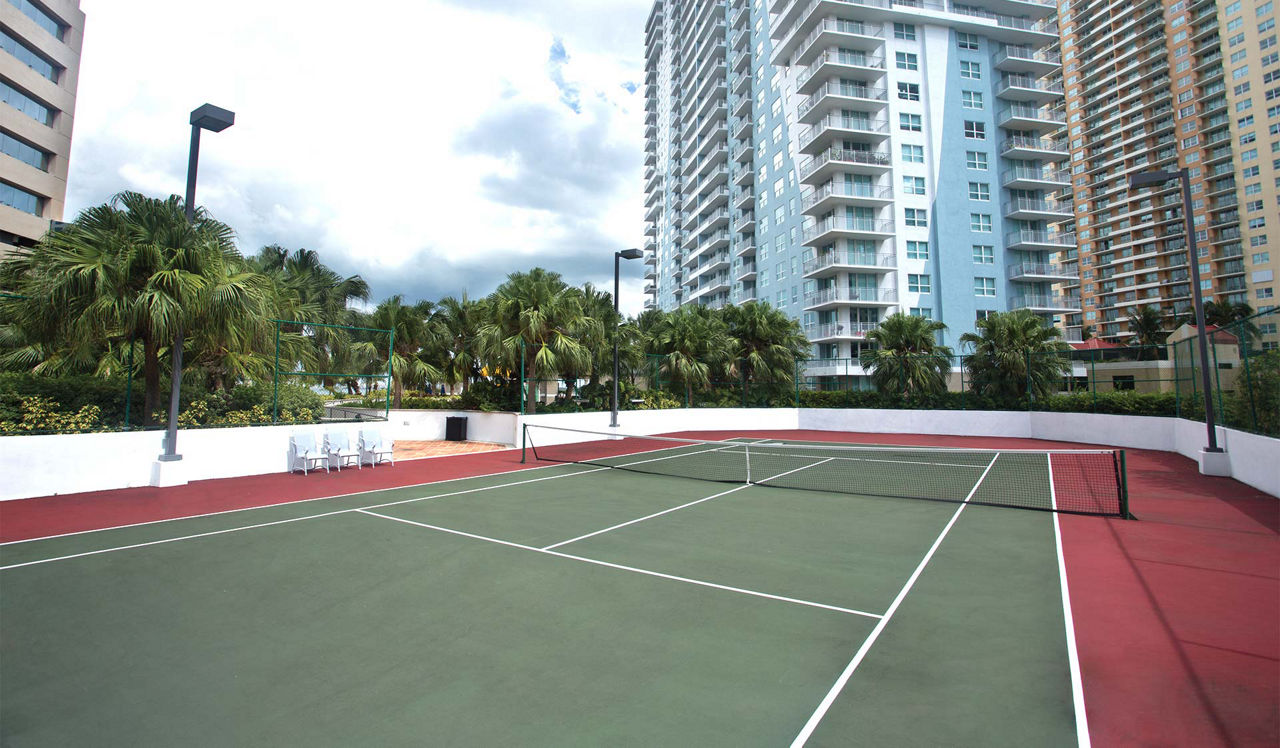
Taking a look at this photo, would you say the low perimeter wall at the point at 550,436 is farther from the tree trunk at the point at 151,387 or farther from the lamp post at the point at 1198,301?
the tree trunk at the point at 151,387

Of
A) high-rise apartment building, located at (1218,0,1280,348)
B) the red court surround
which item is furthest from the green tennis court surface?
high-rise apartment building, located at (1218,0,1280,348)

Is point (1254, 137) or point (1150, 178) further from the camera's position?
point (1254, 137)

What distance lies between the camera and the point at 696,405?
30.5 metres

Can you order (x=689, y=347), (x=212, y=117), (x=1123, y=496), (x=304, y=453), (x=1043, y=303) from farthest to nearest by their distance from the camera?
1. (x=1043, y=303)
2. (x=689, y=347)
3. (x=304, y=453)
4. (x=212, y=117)
5. (x=1123, y=496)

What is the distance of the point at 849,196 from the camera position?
48.2 m

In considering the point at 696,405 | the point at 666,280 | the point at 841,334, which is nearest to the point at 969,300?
the point at 841,334

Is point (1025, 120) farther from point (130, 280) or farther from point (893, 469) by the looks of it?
point (130, 280)

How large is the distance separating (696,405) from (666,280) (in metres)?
73.9

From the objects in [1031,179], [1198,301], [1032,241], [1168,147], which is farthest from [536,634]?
[1168,147]

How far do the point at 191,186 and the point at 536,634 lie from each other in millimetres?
12300

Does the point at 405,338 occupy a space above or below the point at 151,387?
above

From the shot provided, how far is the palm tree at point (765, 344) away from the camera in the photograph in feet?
99.3

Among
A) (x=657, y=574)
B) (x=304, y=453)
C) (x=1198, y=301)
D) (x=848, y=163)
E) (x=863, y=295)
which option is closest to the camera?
(x=657, y=574)

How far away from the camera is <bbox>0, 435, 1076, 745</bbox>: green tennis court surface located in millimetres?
3709
